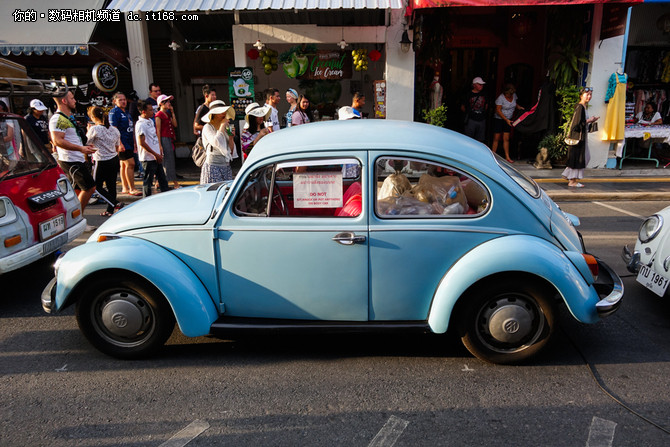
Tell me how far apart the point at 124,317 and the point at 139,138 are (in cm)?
524

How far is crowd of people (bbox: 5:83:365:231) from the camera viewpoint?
645 centimetres

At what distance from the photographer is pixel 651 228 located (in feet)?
15.0

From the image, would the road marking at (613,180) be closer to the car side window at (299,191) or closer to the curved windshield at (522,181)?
the curved windshield at (522,181)

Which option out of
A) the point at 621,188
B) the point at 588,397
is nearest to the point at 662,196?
Result: the point at 621,188

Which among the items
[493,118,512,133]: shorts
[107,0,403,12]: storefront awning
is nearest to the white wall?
[493,118,512,133]: shorts

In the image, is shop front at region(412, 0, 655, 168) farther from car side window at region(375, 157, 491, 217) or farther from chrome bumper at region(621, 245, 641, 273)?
car side window at region(375, 157, 491, 217)

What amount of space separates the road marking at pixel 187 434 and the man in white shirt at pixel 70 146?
187 inches

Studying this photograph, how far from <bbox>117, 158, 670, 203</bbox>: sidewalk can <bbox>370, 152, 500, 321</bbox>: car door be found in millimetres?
6260

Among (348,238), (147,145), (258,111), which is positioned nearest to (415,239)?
(348,238)

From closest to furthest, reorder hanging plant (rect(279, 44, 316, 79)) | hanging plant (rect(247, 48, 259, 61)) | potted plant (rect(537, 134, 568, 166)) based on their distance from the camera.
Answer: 1. potted plant (rect(537, 134, 568, 166))
2. hanging plant (rect(247, 48, 259, 61))
3. hanging plant (rect(279, 44, 316, 79))

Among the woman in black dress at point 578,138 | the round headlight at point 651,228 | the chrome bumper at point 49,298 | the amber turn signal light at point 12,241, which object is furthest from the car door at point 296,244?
the woman in black dress at point 578,138

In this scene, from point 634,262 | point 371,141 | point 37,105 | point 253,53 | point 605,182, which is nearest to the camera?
point 371,141

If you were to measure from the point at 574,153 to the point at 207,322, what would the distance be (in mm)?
8267

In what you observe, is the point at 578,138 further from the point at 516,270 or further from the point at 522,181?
the point at 516,270
